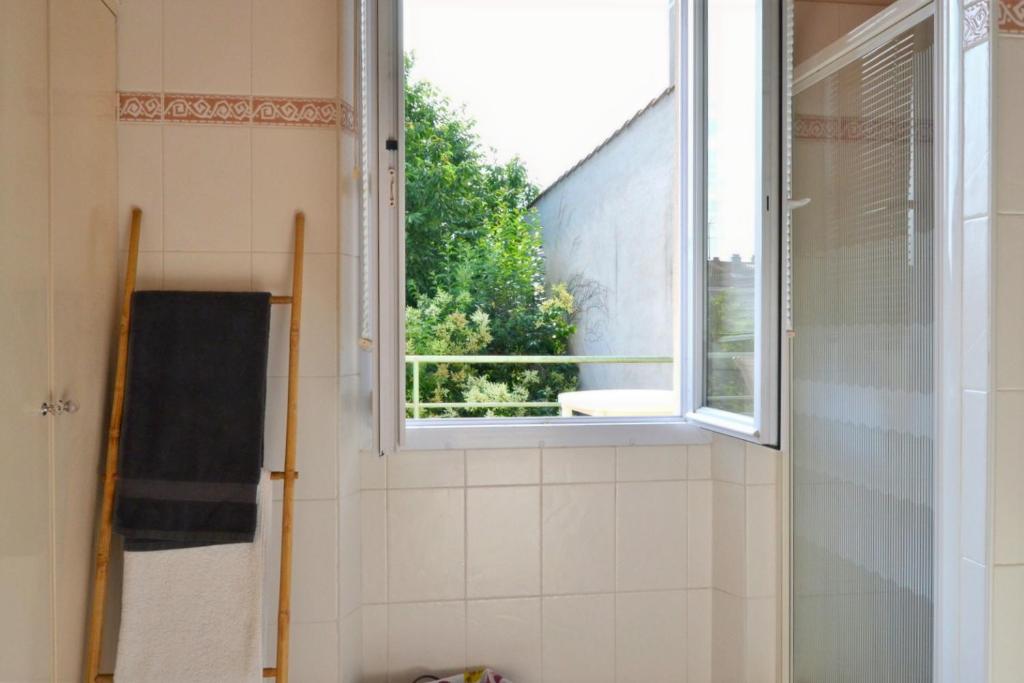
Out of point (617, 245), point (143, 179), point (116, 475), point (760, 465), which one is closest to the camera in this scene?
point (116, 475)

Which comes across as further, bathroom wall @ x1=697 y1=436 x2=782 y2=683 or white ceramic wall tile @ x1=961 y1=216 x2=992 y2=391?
bathroom wall @ x1=697 y1=436 x2=782 y2=683

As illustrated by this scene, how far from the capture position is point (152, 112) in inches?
66.5

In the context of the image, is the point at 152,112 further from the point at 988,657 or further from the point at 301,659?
the point at 988,657

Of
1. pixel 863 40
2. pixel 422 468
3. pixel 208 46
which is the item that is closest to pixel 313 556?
pixel 422 468

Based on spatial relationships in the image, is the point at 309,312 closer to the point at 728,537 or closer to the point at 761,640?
the point at 728,537

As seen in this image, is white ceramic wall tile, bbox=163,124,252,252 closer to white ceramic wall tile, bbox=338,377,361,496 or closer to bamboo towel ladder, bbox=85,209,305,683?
bamboo towel ladder, bbox=85,209,305,683

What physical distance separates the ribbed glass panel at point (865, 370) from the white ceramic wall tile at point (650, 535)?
29 centimetres

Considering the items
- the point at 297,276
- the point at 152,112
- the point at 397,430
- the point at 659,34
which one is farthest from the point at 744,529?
the point at 152,112

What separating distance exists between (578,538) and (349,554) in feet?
1.89

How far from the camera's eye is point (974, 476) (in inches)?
49.4

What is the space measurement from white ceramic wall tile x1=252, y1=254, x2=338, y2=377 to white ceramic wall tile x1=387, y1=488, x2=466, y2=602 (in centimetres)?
41

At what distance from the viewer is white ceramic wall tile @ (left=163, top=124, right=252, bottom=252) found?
5.54ft

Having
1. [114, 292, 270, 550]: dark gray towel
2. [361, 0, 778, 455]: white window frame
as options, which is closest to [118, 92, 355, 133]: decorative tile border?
[361, 0, 778, 455]: white window frame

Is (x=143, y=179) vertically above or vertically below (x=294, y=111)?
below
